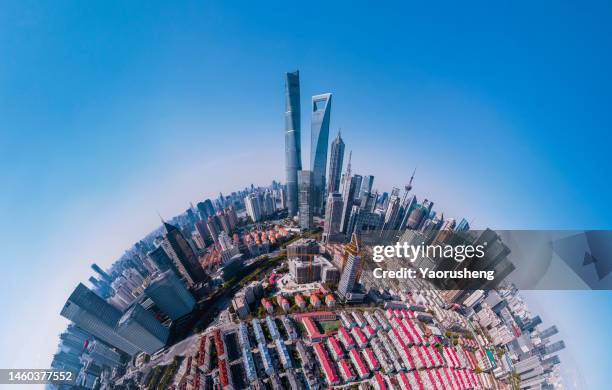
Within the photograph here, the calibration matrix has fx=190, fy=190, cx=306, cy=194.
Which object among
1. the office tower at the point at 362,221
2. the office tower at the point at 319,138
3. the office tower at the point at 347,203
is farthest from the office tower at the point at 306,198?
the office tower at the point at 362,221

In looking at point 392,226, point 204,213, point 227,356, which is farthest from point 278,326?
point 204,213

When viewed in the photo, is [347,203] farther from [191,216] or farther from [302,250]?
[191,216]

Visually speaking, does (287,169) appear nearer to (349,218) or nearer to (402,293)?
(349,218)

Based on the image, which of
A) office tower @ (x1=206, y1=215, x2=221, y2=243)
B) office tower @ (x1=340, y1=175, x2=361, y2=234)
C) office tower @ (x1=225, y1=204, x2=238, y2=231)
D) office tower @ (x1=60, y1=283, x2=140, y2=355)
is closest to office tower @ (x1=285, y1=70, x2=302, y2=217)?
office tower @ (x1=340, y1=175, x2=361, y2=234)

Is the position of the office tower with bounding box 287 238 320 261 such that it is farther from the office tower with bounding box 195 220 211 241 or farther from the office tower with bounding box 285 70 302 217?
the office tower with bounding box 195 220 211 241

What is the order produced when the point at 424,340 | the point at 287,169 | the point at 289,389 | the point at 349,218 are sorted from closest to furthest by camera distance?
the point at 289,389
the point at 424,340
the point at 349,218
the point at 287,169

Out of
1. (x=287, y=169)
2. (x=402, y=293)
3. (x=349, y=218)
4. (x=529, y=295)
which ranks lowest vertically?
(x=529, y=295)

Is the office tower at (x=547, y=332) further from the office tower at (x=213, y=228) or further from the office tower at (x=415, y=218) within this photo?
the office tower at (x=213, y=228)
